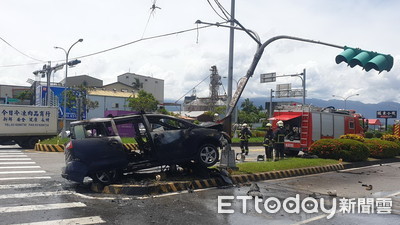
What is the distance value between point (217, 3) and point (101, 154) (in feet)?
20.5

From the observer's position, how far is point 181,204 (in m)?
7.64

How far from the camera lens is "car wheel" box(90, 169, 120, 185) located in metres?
9.00

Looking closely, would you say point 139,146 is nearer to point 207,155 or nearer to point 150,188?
point 150,188

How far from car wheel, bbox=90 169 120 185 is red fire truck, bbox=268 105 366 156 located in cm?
1139

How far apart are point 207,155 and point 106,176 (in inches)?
104

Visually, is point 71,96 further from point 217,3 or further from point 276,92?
point 217,3

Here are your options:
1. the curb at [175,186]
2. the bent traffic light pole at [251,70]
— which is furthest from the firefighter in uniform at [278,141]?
the bent traffic light pole at [251,70]

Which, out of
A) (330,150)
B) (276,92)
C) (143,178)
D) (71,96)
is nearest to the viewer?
(143,178)

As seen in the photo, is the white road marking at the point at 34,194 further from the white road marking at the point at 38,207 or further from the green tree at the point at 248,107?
the green tree at the point at 248,107

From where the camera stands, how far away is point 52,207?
7309mm

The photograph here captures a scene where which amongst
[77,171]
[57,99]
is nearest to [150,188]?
[77,171]

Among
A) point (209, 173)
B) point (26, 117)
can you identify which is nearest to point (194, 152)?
point (209, 173)

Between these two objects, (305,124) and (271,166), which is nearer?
(271,166)

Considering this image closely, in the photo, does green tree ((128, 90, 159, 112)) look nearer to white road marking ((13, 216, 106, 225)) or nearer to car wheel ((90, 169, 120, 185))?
car wheel ((90, 169, 120, 185))
